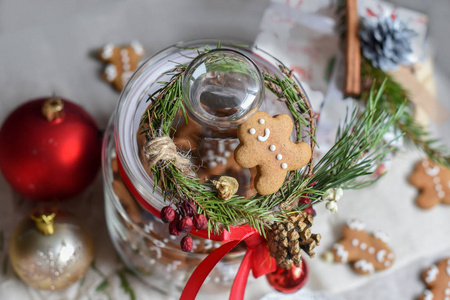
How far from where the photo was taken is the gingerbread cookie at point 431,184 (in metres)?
0.91

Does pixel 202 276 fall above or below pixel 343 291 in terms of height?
above

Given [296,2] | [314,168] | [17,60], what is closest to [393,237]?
[314,168]

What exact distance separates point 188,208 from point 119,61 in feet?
1.75

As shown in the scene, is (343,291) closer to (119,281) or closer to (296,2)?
(119,281)

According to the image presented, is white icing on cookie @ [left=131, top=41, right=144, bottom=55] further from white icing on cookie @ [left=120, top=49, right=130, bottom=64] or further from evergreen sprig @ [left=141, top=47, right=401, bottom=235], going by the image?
evergreen sprig @ [left=141, top=47, right=401, bottom=235]

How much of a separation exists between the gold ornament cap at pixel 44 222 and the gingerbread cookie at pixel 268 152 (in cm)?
36

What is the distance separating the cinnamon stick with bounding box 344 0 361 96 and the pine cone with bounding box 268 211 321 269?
403 mm

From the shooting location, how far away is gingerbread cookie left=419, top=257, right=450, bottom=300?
852 mm

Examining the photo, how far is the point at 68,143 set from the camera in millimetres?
777

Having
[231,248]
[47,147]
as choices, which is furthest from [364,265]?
[47,147]

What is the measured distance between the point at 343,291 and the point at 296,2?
1.88ft

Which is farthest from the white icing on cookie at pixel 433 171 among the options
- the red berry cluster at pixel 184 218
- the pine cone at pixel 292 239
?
the red berry cluster at pixel 184 218

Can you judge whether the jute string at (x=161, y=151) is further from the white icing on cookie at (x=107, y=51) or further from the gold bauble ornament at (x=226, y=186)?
the white icing on cookie at (x=107, y=51)

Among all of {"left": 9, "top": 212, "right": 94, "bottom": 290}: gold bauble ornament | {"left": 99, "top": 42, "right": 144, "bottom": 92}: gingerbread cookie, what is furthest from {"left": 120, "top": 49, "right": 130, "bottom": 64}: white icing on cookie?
{"left": 9, "top": 212, "right": 94, "bottom": 290}: gold bauble ornament
